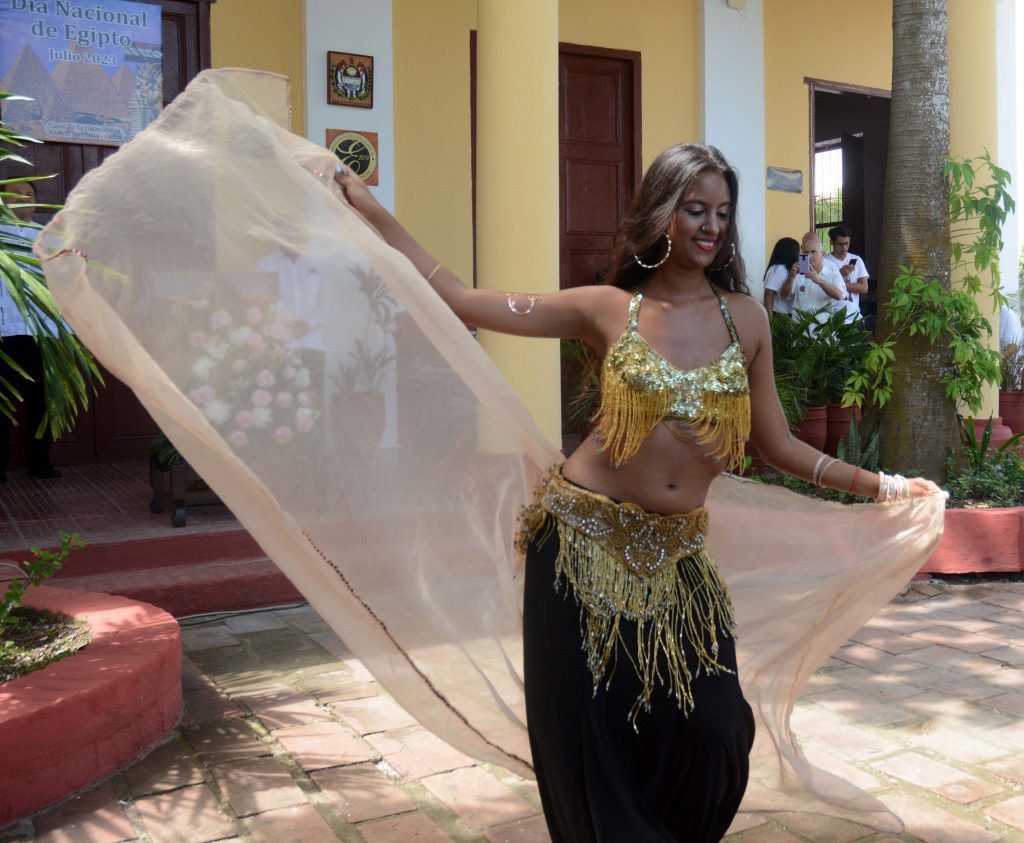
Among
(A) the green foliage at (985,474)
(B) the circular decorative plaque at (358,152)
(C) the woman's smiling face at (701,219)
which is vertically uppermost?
(B) the circular decorative plaque at (358,152)

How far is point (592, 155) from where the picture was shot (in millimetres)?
9164

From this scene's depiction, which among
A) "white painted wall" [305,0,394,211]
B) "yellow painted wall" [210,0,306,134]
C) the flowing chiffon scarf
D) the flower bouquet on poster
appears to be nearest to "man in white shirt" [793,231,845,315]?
"white painted wall" [305,0,394,211]

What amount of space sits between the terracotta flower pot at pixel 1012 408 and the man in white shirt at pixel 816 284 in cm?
215

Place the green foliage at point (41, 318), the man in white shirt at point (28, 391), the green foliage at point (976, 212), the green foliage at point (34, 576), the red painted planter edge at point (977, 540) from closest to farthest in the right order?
the green foliage at point (41, 318) < the green foliage at point (34, 576) < the red painted planter edge at point (977, 540) < the green foliage at point (976, 212) < the man in white shirt at point (28, 391)

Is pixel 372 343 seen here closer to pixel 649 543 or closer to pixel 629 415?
pixel 629 415

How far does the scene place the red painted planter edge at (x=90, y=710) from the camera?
3.28m

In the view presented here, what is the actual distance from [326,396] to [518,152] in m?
3.52

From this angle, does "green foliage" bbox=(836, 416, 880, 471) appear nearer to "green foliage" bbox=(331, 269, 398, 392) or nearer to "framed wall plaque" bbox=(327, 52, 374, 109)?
"framed wall plaque" bbox=(327, 52, 374, 109)

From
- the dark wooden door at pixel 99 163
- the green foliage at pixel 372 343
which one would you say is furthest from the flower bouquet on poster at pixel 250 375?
the dark wooden door at pixel 99 163

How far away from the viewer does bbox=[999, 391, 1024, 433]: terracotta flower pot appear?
1012cm

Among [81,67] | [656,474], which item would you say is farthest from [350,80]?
[656,474]

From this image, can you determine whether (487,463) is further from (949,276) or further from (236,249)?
(949,276)

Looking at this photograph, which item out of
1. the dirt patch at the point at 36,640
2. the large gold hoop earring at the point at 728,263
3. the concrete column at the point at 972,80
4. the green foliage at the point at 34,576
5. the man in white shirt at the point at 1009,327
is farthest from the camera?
the man in white shirt at the point at 1009,327

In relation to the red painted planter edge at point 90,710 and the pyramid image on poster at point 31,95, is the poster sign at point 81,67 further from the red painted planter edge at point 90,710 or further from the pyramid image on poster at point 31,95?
the red painted planter edge at point 90,710
